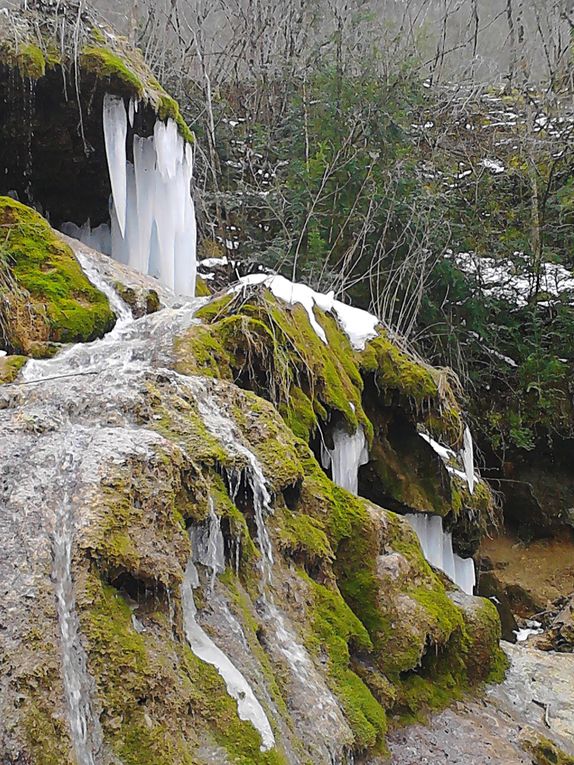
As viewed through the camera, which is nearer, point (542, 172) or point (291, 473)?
point (291, 473)

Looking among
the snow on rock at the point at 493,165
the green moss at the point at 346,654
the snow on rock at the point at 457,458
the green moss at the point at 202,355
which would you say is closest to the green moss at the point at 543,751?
the green moss at the point at 346,654

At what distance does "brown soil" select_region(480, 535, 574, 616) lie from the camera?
965cm

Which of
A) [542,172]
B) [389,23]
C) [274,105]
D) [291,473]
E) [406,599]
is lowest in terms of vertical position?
[406,599]

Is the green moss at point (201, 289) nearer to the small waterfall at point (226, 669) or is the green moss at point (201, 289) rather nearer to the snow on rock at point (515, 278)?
the snow on rock at point (515, 278)

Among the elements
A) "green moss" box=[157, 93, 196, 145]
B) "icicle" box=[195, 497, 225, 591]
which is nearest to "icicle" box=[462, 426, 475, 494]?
"icicle" box=[195, 497, 225, 591]

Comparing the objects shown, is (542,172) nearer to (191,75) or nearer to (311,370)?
(191,75)

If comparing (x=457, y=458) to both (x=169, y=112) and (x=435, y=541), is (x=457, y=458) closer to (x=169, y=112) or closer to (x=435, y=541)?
(x=435, y=541)

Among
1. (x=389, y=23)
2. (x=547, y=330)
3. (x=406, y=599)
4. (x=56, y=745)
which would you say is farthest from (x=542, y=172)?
(x=56, y=745)

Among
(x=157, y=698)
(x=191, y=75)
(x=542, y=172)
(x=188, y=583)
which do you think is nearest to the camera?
(x=157, y=698)

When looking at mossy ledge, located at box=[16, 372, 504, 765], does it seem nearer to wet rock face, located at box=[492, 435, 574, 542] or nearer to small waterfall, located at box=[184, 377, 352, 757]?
small waterfall, located at box=[184, 377, 352, 757]

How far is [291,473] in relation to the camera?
137 inches

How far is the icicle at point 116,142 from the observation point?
6.37 meters

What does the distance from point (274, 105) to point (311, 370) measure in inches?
384

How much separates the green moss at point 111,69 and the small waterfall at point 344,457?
394cm
